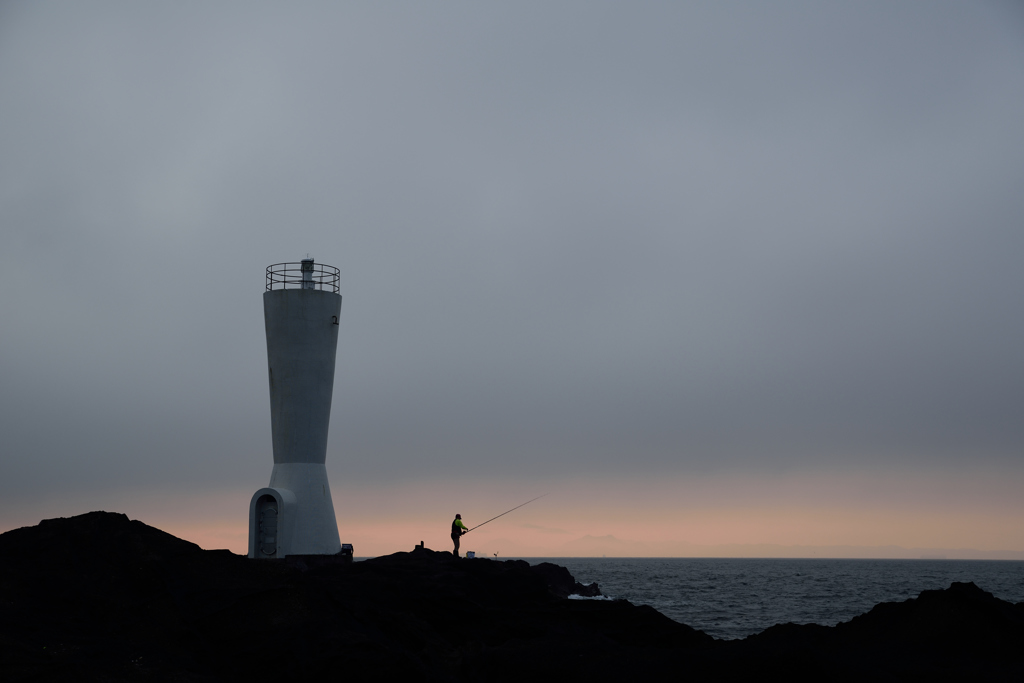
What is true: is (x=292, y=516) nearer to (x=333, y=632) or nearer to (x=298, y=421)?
(x=298, y=421)

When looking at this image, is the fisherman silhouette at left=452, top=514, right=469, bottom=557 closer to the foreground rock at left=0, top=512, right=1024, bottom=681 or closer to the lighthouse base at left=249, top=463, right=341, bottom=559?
the lighthouse base at left=249, top=463, right=341, bottom=559

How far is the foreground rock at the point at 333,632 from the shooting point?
10.4m

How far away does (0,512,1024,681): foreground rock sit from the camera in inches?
408

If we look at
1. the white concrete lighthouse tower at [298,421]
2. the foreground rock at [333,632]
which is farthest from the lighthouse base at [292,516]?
the foreground rock at [333,632]

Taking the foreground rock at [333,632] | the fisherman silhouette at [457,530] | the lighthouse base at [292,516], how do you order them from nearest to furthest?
the foreground rock at [333,632], the lighthouse base at [292,516], the fisherman silhouette at [457,530]

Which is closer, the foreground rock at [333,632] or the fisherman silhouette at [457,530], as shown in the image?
the foreground rock at [333,632]

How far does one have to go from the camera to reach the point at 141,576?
13578 millimetres

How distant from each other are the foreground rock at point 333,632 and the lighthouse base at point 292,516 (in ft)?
16.1

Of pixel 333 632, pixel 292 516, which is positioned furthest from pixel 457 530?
pixel 333 632

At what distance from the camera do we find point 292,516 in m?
21.1

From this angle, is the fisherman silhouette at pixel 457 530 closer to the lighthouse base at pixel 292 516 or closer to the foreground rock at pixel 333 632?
the lighthouse base at pixel 292 516

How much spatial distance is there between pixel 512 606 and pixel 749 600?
91.5 feet

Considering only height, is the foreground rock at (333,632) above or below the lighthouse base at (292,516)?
below

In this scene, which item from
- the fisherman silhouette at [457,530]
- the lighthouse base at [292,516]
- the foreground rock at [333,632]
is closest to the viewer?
the foreground rock at [333,632]
